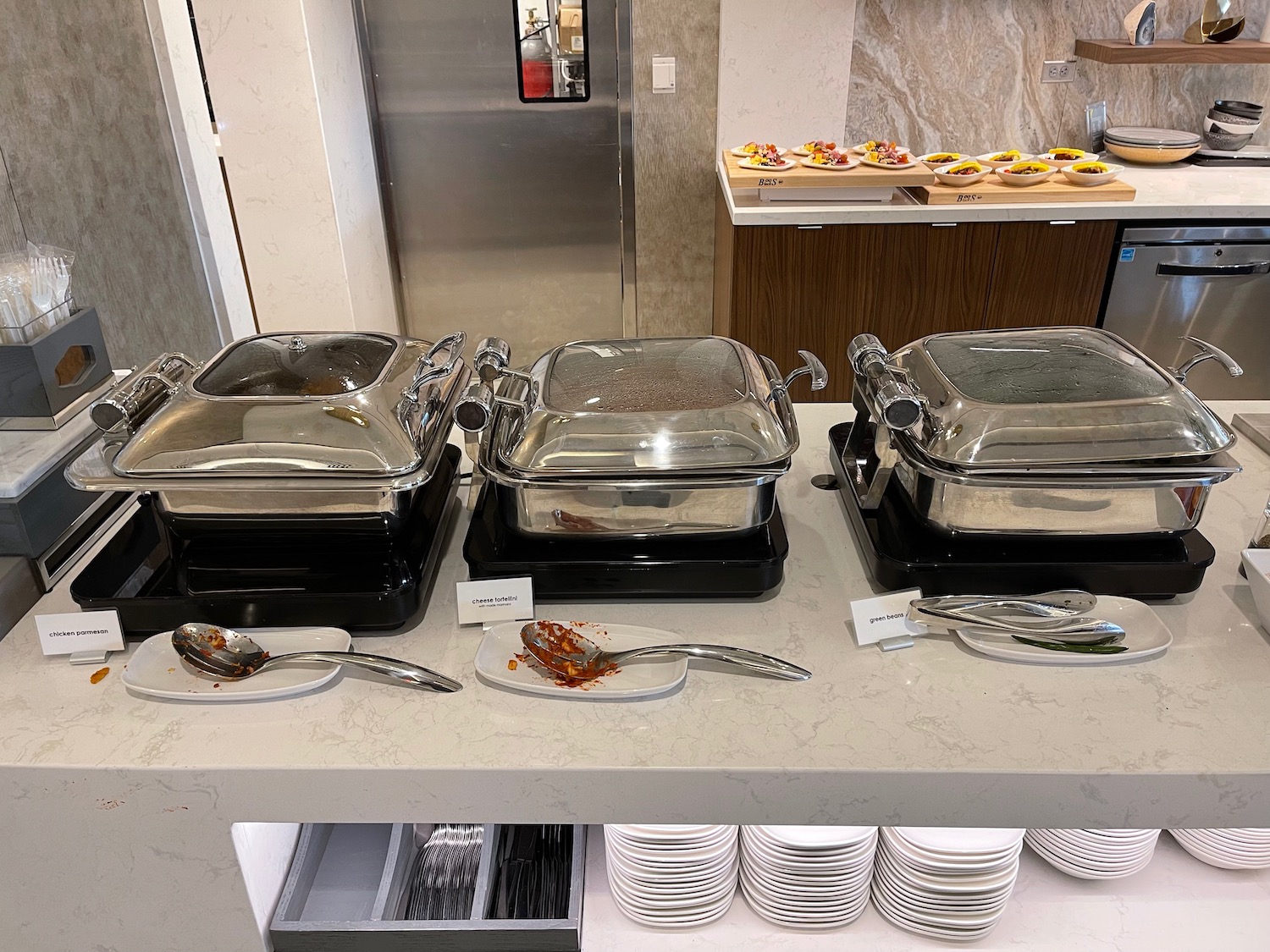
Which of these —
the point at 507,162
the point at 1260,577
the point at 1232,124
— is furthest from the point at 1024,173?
the point at 1260,577

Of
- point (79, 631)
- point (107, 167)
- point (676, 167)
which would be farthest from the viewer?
point (676, 167)

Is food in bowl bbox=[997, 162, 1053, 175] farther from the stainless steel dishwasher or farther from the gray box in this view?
the gray box

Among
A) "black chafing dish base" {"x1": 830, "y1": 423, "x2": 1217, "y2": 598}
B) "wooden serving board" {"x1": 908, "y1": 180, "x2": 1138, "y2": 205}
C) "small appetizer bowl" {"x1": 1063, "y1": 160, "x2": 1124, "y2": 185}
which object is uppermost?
"small appetizer bowl" {"x1": 1063, "y1": 160, "x2": 1124, "y2": 185}

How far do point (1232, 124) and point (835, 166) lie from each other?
5.16 ft

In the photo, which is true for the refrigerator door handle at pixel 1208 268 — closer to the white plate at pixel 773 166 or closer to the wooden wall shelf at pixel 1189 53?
the wooden wall shelf at pixel 1189 53

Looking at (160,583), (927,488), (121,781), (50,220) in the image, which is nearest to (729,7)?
(50,220)

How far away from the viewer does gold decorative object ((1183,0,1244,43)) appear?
3043 mm

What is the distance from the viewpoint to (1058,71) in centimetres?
330

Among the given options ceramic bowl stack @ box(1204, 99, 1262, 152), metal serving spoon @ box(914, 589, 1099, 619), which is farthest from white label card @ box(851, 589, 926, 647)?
ceramic bowl stack @ box(1204, 99, 1262, 152)

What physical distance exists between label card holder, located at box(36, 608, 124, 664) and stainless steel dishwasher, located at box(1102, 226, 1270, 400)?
113 inches

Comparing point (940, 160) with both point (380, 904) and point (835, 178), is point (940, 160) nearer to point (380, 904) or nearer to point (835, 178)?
point (835, 178)

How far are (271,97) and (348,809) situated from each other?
260 cm

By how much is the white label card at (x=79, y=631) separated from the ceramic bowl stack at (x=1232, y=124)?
371cm

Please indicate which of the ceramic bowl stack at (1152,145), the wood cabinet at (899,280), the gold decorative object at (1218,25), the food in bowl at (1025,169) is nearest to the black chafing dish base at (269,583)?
the wood cabinet at (899,280)
